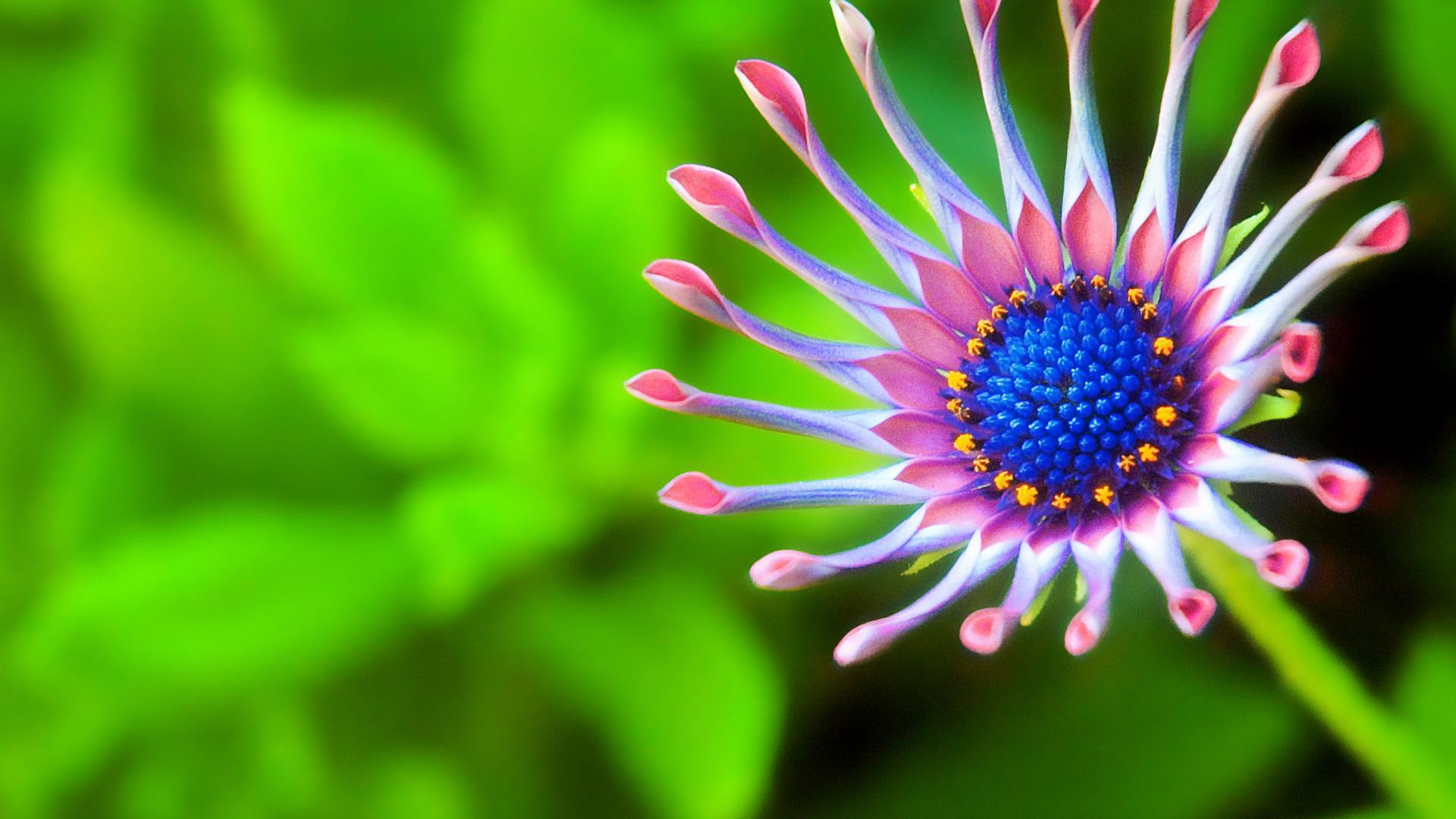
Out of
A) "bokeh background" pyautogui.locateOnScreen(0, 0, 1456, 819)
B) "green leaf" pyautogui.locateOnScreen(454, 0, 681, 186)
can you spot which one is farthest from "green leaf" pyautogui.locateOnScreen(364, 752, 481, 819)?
"green leaf" pyautogui.locateOnScreen(454, 0, 681, 186)

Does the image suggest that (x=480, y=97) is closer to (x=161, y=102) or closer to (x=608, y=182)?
(x=608, y=182)

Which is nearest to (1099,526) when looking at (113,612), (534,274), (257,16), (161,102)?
(534,274)

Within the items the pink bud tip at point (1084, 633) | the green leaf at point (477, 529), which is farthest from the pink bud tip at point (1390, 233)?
the green leaf at point (477, 529)

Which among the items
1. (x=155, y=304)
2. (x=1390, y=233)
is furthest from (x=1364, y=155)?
(x=155, y=304)

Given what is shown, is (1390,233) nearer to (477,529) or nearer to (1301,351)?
(1301,351)

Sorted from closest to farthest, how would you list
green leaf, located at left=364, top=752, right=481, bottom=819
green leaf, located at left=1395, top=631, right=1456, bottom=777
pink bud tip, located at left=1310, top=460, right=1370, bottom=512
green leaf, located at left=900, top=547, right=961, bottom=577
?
1. pink bud tip, located at left=1310, top=460, right=1370, bottom=512
2. green leaf, located at left=900, top=547, right=961, bottom=577
3. green leaf, located at left=1395, top=631, right=1456, bottom=777
4. green leaf, located at left=364, top=752, right=481, bottom=819

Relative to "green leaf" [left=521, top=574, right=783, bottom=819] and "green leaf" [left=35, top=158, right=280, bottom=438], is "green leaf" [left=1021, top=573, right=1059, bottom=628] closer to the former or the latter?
"green leaf" [left=521, top=574, right=783, bottom=819]
